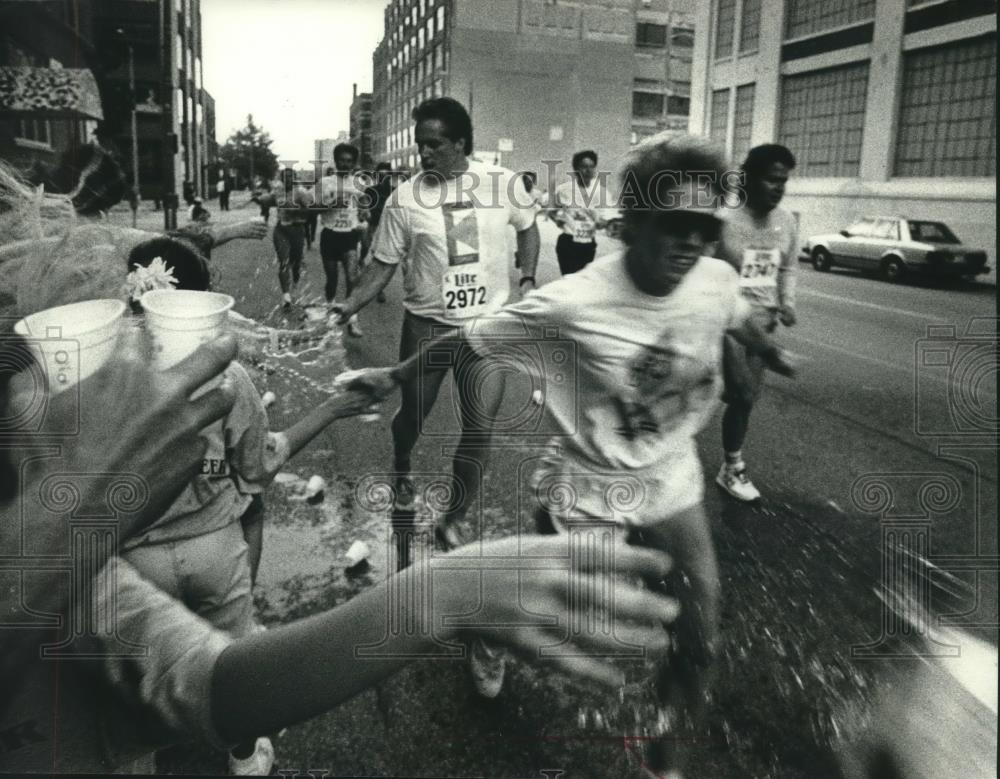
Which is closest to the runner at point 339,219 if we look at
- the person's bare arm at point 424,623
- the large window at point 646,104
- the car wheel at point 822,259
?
the large window at point 646,104

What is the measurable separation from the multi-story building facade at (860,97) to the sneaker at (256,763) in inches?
158

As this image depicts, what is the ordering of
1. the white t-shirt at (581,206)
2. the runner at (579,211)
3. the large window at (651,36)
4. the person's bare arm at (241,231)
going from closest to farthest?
the person's bare arm at (241,231) < the large window at (651,36) < the runner at (579,211) < the white t-shirt at (581,206)

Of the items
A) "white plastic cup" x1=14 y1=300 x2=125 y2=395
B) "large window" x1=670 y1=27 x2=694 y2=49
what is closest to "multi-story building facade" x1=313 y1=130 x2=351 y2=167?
"large window" x1=670 y1=27 x2=694 y2=49

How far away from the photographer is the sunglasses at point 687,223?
6.82ft

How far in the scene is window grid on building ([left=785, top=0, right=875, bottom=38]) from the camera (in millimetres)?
4430

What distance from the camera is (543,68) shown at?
5.01 m

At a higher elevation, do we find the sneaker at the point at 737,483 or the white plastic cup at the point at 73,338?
the white plastic cup at the point at 73,338

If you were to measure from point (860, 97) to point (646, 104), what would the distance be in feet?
8.05

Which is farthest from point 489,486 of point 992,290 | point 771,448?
point 992,290

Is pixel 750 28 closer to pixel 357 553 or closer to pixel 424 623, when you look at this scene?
pixel 357 553

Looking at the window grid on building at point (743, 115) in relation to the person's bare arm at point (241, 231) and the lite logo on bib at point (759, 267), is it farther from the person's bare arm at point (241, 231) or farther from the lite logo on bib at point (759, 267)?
the person's bare arm at point (241, 231)

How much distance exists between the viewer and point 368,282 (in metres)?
3.83

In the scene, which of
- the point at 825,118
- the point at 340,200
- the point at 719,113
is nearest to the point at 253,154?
the point at 340,200

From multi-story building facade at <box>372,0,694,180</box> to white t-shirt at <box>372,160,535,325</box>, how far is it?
80 centimetres
